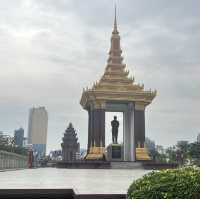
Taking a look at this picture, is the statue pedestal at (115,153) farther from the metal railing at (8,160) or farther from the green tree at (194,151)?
the green tree at (194,151)

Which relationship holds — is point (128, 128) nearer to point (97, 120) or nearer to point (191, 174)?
point (97, 120)

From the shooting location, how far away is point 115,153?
44469 mm

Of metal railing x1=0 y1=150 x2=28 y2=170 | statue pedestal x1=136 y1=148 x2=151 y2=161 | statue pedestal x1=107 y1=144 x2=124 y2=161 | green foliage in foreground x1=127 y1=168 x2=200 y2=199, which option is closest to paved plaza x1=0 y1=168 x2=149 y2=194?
green foliage in foreground x1=127 y1=168 x2=200 y2=199

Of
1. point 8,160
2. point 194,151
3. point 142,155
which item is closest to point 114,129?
point 142,155

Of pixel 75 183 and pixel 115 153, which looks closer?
pixel 75 183

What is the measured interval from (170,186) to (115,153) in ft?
127

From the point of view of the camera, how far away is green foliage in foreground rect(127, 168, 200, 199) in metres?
5.89

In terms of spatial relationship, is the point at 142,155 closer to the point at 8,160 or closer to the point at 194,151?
the point at 8,160

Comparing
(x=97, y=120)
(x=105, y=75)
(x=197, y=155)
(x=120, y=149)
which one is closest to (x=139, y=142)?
(x=120, y=149)

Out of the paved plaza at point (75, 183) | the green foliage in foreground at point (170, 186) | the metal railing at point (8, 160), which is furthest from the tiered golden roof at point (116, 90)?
the green foliage in foreground at point (170, 186)

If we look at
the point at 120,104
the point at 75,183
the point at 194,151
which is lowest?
the point at 75,183

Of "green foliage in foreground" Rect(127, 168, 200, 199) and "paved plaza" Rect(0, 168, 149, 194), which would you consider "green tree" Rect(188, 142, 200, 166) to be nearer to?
"paved plaza" Rect(0, 168, 149, 194)

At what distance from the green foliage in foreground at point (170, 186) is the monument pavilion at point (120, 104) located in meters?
38.2

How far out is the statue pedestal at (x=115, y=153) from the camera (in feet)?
145
